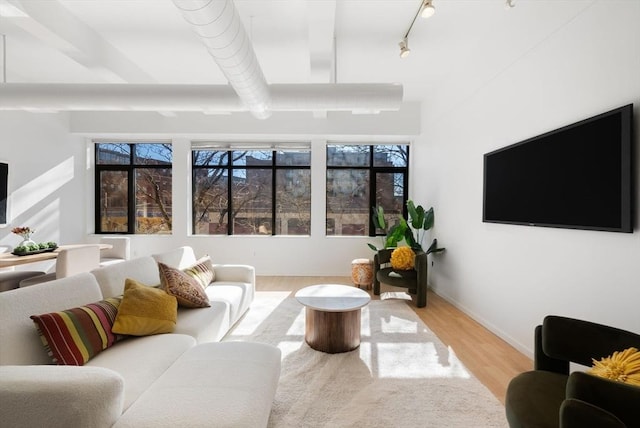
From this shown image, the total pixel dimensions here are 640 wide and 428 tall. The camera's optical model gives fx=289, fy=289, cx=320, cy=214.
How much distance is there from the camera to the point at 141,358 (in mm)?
1748

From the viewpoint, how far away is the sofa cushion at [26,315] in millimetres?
1453

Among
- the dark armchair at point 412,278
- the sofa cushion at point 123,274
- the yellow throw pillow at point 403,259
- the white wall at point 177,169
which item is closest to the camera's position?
the sofa cushion at point 123,274

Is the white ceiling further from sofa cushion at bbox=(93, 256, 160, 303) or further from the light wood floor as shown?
the light wood floor

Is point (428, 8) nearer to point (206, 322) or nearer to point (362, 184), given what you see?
point (206, 322)

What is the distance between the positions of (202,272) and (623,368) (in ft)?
10.8

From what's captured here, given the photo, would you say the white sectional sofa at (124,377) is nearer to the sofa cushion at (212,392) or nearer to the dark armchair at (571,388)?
the sofa cushion at (212,392)

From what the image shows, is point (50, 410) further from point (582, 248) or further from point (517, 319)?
point (517, 319)

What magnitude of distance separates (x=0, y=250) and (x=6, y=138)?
162 cm

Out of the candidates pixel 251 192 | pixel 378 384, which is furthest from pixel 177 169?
pixel 378 384

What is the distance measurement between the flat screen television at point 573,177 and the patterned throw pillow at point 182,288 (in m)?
3.06

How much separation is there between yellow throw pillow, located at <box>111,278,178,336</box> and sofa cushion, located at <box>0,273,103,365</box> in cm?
29

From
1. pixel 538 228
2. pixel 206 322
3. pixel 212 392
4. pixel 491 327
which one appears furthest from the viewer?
pixel 491 327

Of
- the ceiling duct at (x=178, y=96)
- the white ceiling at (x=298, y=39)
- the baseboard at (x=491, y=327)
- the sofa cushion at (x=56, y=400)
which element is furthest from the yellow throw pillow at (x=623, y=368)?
the ceiling duct at (x=178, y=96)

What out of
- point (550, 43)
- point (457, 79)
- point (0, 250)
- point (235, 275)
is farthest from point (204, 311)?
point (457, 79)
